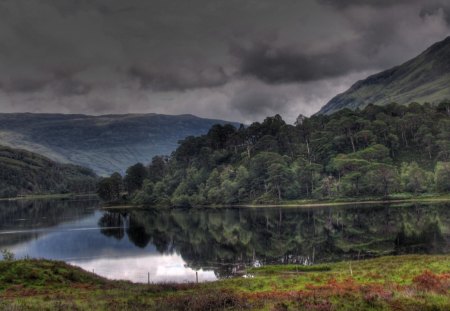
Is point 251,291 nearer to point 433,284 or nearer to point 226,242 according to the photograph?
point 433,284

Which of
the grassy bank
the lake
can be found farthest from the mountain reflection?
the grassy bank

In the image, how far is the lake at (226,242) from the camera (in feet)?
229

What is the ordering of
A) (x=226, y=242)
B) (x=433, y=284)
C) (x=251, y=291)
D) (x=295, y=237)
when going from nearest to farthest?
(x=433, y=284) → (x=251, y=291) → (x=295, y=237) → (x=226, y=242)

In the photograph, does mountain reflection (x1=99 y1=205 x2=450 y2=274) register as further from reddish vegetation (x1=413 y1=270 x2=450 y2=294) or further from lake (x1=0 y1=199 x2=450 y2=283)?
reddish vegetation (x1=413 y1=270 x2=450 y2=294)

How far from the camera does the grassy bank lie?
23.6 m

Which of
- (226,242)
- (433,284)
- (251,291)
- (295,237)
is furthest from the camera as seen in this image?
(226,242)

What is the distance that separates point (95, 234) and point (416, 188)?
12784 centimetres

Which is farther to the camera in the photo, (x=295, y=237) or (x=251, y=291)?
(x=295, y=237)

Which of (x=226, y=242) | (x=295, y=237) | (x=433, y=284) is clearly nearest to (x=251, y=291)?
(x=433, y=284)

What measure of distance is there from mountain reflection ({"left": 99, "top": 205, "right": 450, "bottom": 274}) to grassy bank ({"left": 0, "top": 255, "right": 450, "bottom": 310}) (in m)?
15.1

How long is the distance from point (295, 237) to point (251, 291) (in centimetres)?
6005

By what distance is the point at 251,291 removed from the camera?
3681cm

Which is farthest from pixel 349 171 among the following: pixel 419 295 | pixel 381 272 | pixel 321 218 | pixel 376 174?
pixel 419 295

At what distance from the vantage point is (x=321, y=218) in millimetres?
127875
